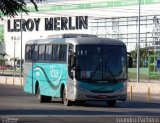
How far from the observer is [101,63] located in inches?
1011

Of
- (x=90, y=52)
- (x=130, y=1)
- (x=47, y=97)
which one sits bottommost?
(x=47, y=97)

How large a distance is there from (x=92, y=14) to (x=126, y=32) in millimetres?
7240

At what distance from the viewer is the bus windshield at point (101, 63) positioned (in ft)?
83.6

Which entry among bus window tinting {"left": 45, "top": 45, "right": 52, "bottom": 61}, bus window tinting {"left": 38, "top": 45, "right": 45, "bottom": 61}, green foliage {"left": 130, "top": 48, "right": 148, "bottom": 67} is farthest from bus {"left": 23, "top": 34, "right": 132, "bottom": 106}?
green foliage {"left": 130, "top": 48, "right": 148, "bottom": 67}

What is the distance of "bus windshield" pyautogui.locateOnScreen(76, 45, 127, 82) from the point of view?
83.6 feet

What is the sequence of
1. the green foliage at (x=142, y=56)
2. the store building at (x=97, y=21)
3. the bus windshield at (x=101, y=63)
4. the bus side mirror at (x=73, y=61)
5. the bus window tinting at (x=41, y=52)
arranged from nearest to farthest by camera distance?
the bus side mirror at (x=73, y=61)
the bus windshield at (x=101, y=63)
the bus window tinting at (x=41, y=52)
the green foliage at (x=142, y=56)
the store building at (x=97, y=21)

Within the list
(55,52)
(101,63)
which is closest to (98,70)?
(101,63)

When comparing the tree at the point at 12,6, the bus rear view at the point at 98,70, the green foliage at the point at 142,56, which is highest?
the tree at the point at 12,6

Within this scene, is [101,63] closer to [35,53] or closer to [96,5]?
[35,53]

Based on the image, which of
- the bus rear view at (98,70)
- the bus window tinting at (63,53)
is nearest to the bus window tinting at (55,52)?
the bus window tinting at (63,53)

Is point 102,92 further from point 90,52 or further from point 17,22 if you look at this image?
point 17,22

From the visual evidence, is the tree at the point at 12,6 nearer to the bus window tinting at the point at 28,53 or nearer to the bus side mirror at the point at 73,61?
the bus side mirror at the point at 73,61

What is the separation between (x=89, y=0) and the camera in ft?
354

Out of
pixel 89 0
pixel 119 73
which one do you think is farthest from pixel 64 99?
pixel 89 0
